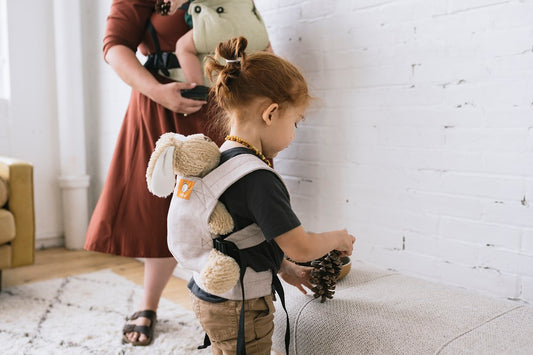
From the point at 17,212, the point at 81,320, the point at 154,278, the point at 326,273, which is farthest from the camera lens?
the point at 17,212

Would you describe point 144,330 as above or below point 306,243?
below

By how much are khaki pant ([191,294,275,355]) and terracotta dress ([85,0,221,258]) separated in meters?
0.71

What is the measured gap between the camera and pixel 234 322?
107 cm

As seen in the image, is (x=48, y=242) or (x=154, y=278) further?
(x=48, y=242)

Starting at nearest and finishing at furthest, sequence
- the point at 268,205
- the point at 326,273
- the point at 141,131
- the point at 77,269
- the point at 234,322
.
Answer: the point at 268,205
the point at 234,322
the point at 326,273
the point at 141,131
the point at 77,269

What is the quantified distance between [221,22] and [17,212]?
1329mm

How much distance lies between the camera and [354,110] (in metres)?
1.70

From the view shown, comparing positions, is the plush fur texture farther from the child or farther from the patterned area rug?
the patterned area rug

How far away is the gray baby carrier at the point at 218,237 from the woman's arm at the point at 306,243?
85 millimetres

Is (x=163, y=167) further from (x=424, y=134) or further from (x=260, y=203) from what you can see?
(x=424, y=134)

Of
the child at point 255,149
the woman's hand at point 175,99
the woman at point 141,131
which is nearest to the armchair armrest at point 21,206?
the woman at point 141,131

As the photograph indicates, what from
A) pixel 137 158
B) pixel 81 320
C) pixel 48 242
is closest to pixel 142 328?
pixel 81 320

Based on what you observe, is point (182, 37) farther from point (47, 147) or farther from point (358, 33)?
point (47, 147)

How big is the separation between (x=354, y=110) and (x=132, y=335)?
112cm
